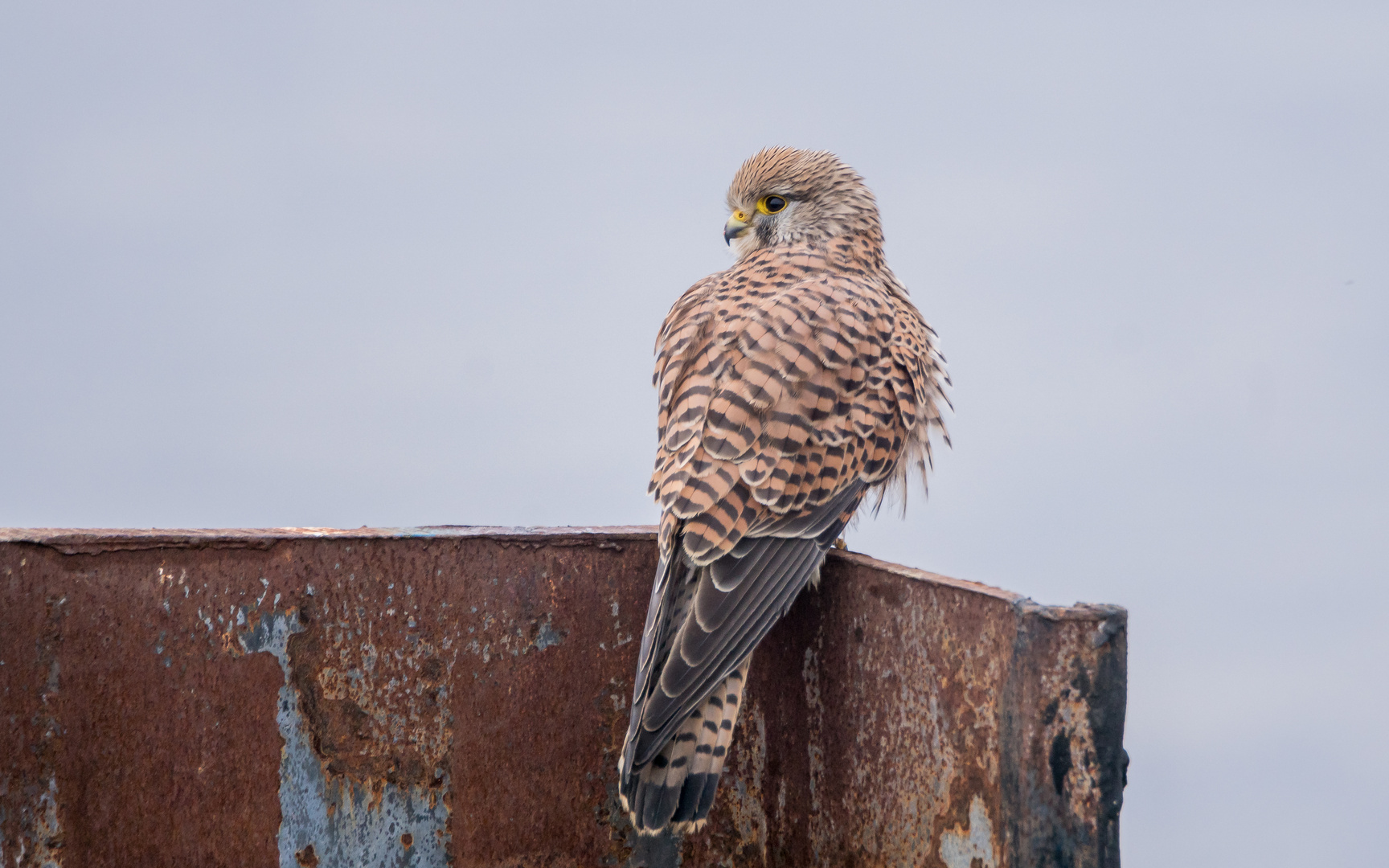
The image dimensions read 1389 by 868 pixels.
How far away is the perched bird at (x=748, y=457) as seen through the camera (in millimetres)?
2229

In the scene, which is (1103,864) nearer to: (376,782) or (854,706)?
(854,706)

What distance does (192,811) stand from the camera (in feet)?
8.12

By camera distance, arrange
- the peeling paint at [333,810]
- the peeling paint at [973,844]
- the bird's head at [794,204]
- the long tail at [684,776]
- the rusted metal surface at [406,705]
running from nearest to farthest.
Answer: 1. the peeling paint at [973,844]
2. the long tail at [684,776]
3. the rusted metal surface at [406,705]
4. the peeling paint at [333,810]
5. the bird's head at [794,204]

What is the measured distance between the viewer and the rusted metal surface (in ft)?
7.76

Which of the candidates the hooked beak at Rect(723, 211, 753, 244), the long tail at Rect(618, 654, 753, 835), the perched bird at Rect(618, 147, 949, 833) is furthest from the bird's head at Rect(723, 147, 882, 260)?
the long tail at Rect(618, 654, 753, 835)

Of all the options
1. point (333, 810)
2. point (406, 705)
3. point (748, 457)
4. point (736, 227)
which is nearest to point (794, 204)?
point (736, 227)

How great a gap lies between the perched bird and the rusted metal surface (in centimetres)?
19

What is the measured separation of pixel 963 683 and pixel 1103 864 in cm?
35

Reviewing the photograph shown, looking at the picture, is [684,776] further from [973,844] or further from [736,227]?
[736,227]

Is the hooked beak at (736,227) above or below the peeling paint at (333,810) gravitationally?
above

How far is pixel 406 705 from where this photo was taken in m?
2.60

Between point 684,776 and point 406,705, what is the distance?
0.69 metres

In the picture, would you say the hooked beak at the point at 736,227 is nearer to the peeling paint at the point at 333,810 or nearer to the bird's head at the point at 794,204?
the bird's head at the point at 794,204

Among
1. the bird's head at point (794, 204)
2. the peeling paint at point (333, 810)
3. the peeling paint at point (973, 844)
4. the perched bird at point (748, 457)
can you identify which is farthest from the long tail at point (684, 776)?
the bird's head at point (794, 204)
